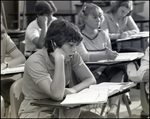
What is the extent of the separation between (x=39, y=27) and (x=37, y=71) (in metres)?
0.62

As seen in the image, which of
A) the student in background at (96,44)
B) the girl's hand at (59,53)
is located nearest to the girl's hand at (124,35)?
the student in background at (96,44)

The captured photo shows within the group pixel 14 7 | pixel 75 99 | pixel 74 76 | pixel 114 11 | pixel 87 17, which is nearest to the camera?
pixel 75 99

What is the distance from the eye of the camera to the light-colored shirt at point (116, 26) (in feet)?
8.38

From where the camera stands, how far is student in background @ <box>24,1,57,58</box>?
2321mm

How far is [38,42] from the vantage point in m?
→ 2.40

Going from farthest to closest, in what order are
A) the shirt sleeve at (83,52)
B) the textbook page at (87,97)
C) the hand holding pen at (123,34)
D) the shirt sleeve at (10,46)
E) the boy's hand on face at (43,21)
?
the hand holding pen at (123,34)
the shirt sleeve at (10,46)
the boy's hand on face at (43,21)
the shirt sleeve at (83,52)
the textbook page at (87,97)

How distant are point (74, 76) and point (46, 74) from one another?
181 mm

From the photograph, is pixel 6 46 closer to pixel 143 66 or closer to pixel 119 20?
pixel 119 20

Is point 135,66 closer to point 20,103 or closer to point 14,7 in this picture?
point 20,103

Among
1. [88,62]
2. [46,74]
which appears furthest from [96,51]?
[46,74]

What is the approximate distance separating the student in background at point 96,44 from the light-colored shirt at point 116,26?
180 mm

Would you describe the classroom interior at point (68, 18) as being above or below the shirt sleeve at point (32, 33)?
below

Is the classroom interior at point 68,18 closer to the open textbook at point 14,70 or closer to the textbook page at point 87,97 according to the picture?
the open textbook at point 14,70

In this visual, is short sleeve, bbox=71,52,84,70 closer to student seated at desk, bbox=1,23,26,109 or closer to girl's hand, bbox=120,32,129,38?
student seated at desk, bbox=1,23,26,109
